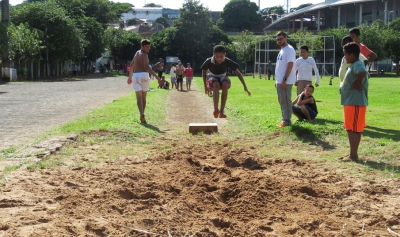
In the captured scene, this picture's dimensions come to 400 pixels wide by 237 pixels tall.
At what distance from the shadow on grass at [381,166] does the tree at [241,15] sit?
126400mm

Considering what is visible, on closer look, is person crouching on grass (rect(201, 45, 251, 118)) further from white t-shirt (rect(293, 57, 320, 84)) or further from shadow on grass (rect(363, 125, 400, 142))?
white t-shirt (rect(293, 57, 320, 84))

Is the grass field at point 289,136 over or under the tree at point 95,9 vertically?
under

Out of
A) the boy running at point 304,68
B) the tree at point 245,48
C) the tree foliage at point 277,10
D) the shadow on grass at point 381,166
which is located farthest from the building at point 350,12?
the shadow on grass at point 381,166

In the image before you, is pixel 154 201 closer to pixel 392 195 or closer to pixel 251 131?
pixel 392 195

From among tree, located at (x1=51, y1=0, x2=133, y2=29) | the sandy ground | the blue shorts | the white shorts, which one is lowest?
the sandy ground

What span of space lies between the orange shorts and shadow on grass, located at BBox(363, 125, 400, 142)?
5.86ft

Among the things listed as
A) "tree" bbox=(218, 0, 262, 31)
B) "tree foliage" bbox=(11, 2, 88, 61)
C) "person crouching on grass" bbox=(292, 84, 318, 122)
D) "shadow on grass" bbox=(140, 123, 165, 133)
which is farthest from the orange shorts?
"tree" bbox=(218, 0, 262, 31)

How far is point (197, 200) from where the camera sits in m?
5.97

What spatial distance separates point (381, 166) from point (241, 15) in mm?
127410

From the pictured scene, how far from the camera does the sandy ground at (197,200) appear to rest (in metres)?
4.98

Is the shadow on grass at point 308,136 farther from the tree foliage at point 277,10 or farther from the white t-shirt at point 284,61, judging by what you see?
the tree foliage at point 277,10

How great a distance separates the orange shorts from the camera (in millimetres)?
8031

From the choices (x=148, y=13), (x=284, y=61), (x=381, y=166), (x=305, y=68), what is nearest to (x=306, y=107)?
(x=284, y=61)

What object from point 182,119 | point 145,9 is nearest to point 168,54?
point 182,119
